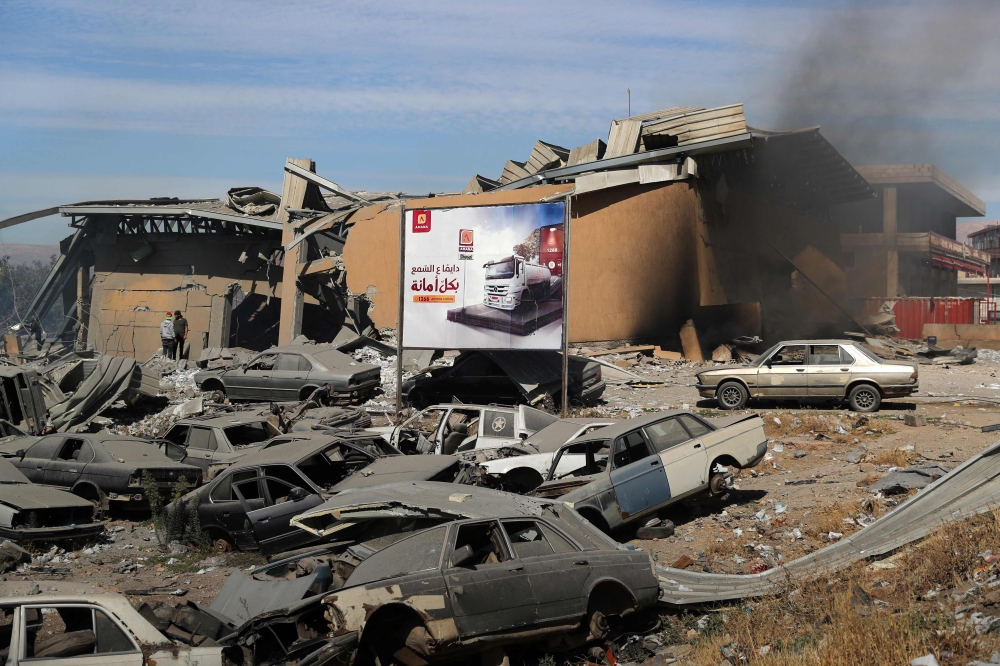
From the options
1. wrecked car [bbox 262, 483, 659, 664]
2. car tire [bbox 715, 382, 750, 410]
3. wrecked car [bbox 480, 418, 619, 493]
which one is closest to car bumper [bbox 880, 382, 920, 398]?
car tire [bbox 715, 382, 750, 410]

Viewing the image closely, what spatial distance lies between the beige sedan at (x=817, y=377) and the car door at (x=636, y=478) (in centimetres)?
762

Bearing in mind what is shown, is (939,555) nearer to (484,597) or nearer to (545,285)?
(484,597)

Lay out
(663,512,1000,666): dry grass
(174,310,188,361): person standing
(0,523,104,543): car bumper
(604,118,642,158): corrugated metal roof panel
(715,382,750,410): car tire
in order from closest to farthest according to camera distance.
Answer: (663,512,1000,666): dry grass → (0,523,104,543): car bumper → (715,382,750,410): car tire → (604,118,642,158): corrugated metal roof panel → (174,310,188,361): person standing

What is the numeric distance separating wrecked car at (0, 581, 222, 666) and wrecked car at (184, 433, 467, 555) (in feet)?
13.3

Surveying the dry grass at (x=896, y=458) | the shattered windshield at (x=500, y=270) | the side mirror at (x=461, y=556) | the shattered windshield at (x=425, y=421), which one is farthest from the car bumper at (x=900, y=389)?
the side mirror at (x=461, y=556)

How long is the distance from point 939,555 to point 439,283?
12259mm

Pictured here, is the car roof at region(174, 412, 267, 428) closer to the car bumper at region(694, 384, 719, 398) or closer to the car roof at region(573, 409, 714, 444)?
the car roof at region(573, 409, 714, 444)

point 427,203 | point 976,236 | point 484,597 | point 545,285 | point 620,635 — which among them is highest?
point 976,236

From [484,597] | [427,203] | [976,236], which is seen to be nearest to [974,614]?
[484,597]

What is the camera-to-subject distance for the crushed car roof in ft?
21.8

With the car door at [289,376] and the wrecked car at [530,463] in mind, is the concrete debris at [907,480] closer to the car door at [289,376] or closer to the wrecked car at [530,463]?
the wrecked car at [530,463]

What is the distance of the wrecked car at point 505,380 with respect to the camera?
1762 cm

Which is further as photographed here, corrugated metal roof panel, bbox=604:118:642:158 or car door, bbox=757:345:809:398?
corrugated metal roof panel, bbox=604:118:642:158

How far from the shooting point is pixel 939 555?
258 inches
